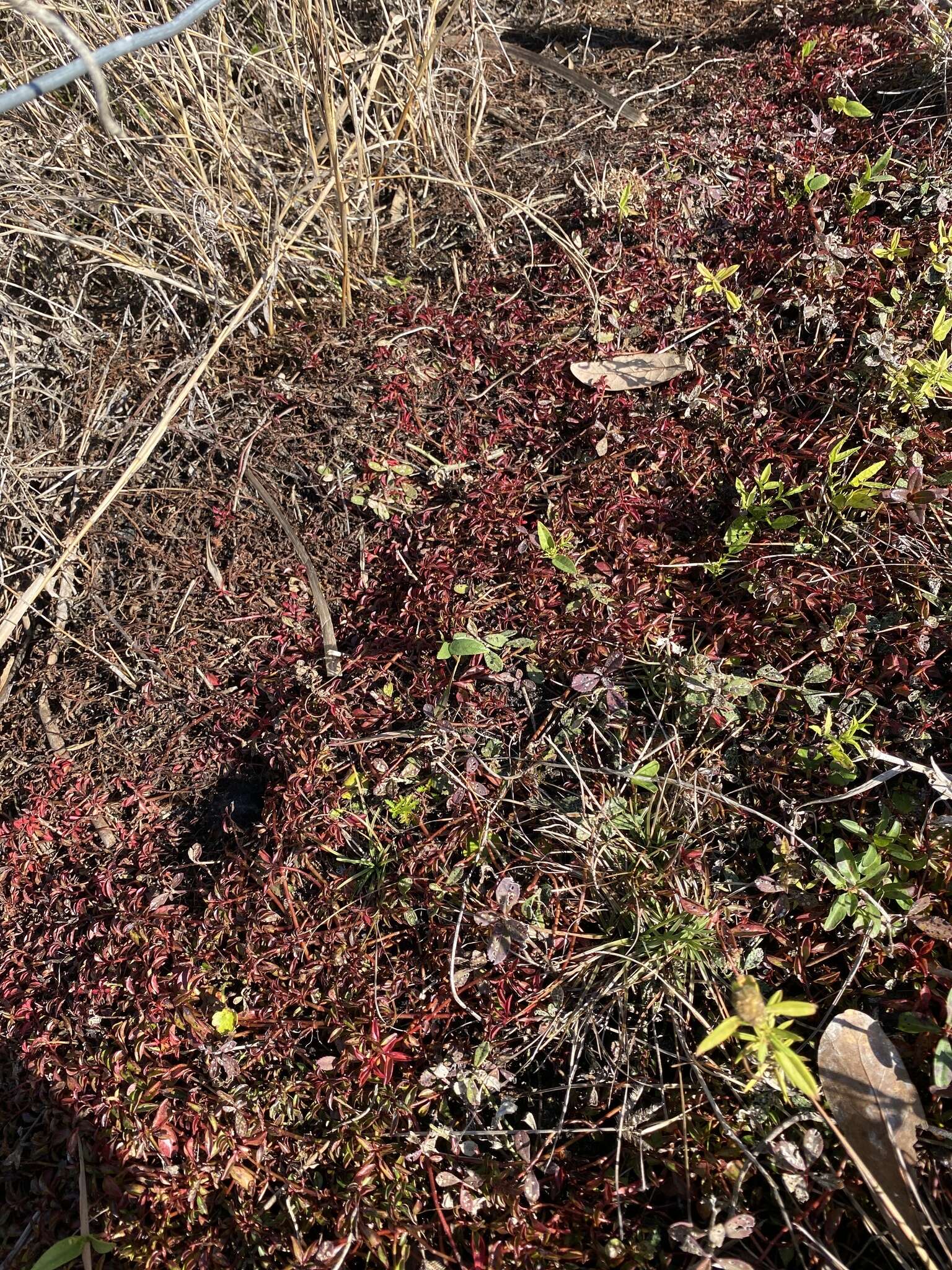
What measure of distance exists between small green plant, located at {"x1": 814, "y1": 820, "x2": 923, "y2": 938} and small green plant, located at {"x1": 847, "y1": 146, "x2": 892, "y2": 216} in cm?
213

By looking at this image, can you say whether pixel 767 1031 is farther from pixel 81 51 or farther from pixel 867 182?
pixel 867 182

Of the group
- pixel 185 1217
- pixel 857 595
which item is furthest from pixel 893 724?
pixel 185 1217

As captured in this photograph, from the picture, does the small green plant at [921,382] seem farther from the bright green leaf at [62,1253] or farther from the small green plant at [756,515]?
the bright green leaf at [62,1253]

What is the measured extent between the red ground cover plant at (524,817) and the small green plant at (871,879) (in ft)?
0.18

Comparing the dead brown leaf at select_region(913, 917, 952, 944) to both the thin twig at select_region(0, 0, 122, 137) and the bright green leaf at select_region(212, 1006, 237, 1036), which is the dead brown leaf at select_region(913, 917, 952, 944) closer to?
the bright green leaf at select_region(212, 1006, 237, 1036)

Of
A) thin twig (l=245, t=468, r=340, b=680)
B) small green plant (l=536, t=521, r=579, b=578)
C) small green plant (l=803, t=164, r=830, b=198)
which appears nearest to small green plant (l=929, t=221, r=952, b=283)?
small green plant (l=803, t=164, r=830, b=198)

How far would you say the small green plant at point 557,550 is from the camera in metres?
2.46

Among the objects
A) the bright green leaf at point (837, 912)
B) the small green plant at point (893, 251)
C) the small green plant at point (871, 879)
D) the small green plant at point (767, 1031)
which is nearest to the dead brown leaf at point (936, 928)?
the small green plant at point (871, 879)

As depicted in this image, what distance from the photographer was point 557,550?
8.31 feet

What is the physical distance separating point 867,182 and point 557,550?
1.78m

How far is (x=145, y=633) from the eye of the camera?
2.76 metres

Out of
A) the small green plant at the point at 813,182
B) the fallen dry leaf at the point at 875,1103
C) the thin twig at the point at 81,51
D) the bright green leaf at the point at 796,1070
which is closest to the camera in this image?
the thin twig at the point at 81,51

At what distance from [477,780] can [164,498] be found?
5.02 feet

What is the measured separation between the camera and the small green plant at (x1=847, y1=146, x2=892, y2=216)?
291cm
